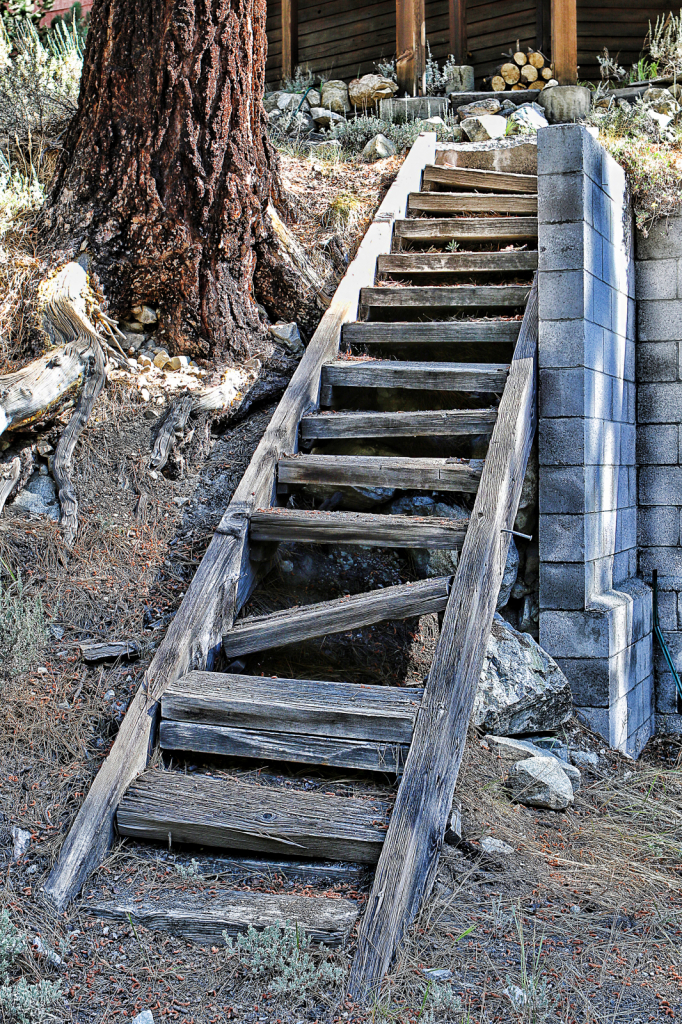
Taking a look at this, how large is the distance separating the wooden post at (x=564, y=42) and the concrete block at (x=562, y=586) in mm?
7572

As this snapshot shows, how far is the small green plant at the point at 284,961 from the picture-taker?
222cm

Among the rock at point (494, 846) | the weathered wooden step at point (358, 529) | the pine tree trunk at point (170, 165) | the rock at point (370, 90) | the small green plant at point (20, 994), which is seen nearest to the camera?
the small green plant at point (20, 994)

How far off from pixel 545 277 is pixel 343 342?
1267 mm

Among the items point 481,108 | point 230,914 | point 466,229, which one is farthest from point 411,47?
point 230,914

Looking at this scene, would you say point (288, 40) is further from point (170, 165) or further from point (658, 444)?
point (658, 444)

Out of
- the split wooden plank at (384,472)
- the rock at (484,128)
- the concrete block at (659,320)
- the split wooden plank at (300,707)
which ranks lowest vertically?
the split wooden plank at (300,707)

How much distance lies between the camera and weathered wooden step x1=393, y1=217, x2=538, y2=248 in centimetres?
580

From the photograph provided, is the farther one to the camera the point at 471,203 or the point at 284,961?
the point at 471,203

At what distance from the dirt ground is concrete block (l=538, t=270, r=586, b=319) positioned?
159 centimetres

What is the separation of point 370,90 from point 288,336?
637 centimetres

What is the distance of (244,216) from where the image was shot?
202 inches

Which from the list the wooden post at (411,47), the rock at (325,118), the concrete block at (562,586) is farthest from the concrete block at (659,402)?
the wooden post at (411,47)

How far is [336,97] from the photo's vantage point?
10367mm

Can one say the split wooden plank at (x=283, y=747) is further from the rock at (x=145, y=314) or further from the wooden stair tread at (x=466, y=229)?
the wooden stair tread at (x=466, y=229)
